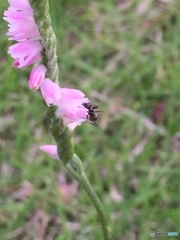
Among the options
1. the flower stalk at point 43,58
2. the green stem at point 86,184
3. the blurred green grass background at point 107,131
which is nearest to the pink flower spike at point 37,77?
the flower stalk at point 43,58

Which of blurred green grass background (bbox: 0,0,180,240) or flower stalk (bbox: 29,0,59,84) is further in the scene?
blurred green grass background (bbox: 0,0,180,240)

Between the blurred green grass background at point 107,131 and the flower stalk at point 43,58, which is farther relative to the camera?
the blurred green grass background at point 107,131

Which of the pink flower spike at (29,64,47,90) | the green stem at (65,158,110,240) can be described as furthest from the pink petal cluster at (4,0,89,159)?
the green stem at (65,158,110,240)

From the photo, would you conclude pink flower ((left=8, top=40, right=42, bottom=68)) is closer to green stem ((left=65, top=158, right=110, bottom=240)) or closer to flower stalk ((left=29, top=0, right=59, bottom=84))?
flower stalk ((left=29, top=0, right=59, bottom=84))

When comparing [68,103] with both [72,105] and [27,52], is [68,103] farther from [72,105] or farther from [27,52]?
[27,52]

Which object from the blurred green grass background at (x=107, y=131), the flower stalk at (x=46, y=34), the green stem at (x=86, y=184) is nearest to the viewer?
the flower stalk at (x=46, y=34)

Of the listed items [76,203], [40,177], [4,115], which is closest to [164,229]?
[76,203]

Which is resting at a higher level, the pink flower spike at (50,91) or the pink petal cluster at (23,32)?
the pink petal cluster at (23,32)

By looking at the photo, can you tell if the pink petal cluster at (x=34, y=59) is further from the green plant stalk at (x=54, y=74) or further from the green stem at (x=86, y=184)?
the green stem at (x=86, y=184)
